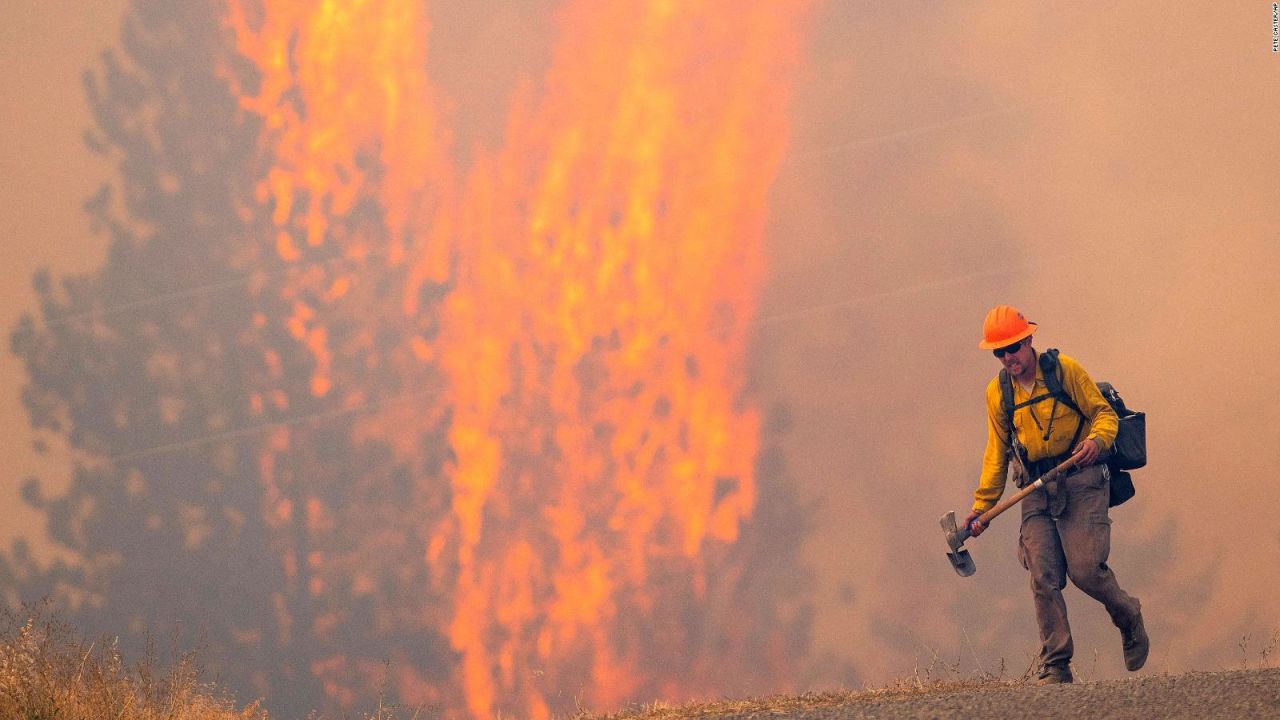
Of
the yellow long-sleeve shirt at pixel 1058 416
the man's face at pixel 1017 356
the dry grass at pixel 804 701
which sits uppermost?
the man's face at pixel 1017 356

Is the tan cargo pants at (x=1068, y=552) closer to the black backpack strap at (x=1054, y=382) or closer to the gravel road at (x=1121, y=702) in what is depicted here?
the black backpack strap at (x=1054, y=382)

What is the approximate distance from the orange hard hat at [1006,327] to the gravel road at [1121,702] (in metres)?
1.77

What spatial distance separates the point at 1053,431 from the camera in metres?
7.49

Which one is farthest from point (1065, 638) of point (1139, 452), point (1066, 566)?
point (1139, 452)

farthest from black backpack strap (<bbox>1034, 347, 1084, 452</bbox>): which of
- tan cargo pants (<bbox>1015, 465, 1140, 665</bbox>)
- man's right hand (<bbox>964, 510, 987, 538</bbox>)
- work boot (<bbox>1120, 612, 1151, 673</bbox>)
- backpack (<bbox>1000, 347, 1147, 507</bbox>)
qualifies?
work boot (<bbox>1120, 612, 1151, 673</bbox>)

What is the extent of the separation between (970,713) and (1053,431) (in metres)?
1.91

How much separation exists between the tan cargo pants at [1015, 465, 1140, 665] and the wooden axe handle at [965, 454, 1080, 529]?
60mm

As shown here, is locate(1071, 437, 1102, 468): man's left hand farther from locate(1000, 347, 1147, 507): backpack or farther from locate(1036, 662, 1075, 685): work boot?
locate(1036, 662, 1075, 685): work boot

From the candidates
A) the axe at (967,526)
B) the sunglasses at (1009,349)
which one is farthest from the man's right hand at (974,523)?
the sunglasses at (1009,349)

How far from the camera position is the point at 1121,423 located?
7.58 metres

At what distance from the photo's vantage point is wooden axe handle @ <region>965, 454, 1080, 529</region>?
24.1 feet

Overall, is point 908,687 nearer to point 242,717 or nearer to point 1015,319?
point 1015,319

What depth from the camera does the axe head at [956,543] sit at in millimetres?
8016

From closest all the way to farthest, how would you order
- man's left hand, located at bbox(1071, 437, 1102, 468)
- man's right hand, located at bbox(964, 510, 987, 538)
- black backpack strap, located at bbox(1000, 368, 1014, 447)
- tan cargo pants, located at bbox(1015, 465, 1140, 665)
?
1. man's left hand, located at bbox(1071, 437, 1102, 468)
2. tan cargo pants, located at bbox(1015, 465, 1140, 665)
3. black backpack strap, located at bbox(1000, 368, 1014, 447)
4. man's right hand, located at bbox(964, 510, 987, 538)
